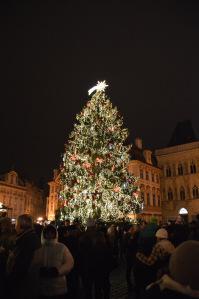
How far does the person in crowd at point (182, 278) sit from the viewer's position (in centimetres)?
202

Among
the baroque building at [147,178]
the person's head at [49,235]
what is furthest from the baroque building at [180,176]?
the person's head at [49,235]

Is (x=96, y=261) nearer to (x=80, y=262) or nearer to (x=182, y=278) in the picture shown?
(x=80, y=262)

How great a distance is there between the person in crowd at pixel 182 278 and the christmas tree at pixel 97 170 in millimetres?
19849

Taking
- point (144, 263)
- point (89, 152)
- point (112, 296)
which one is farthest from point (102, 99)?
point (144, 263)

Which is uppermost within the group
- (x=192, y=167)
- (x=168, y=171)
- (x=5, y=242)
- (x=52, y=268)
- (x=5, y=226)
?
(x=192, y=167)

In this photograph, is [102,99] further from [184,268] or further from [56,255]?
[184,268]

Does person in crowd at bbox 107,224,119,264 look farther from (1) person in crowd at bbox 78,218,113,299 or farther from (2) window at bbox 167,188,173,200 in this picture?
(2) window at bbox 167,188,173,200

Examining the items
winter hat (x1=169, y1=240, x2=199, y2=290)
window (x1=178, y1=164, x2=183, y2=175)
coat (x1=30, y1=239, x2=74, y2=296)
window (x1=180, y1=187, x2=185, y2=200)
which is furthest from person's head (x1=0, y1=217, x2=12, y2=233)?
window (x1=178, y1=164, x2=183, y2=175)

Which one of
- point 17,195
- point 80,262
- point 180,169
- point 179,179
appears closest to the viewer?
point 80,262

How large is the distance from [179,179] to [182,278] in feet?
175

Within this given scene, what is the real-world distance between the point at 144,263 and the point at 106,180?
650 inches

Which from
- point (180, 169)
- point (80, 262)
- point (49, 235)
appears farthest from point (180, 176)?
point (49, 235)

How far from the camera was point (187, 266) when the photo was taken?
2053 mm

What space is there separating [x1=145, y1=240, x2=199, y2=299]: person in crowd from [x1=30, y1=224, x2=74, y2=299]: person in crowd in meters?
2.42
